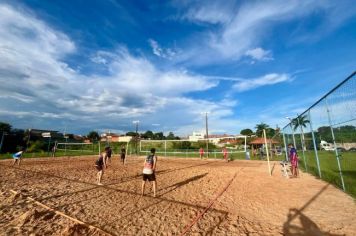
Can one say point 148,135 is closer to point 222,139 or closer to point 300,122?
point 222,139

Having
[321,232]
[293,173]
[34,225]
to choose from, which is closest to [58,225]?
[34,225]

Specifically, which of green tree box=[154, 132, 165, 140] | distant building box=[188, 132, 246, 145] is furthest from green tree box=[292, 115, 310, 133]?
green tree box=[154, 132, 165, 140]

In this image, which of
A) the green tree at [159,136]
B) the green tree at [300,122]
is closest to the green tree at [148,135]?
the green tree at [159,136]

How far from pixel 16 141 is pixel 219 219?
37074 millimetres

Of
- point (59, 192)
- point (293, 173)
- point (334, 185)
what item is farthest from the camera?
point (293, 173)

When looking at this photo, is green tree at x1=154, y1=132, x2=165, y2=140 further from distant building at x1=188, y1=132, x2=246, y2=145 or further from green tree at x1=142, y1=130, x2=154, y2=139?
distant building at x1=188, y1=132, x2=246, y2=145

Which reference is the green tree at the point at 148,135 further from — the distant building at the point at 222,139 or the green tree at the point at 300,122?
the green tree at the point at 300,122

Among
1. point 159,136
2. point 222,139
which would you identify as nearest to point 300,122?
point 222,139

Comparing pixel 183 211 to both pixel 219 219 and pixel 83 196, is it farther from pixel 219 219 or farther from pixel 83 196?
pixel 83 196

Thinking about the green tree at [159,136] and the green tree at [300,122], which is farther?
the green tree at [159,136]

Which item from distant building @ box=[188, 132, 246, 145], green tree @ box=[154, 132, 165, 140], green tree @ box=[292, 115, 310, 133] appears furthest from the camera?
green tree @ box=[154, 132, 165, 140]

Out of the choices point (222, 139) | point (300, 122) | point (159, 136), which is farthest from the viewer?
point (159, 136)

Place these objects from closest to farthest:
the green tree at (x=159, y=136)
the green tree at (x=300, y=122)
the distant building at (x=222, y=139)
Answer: the green tree at (x=300, y=122)
the distant building at (x=222, y=139)
the green tree at (x=159, y=136)

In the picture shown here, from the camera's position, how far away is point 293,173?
11141 mm
